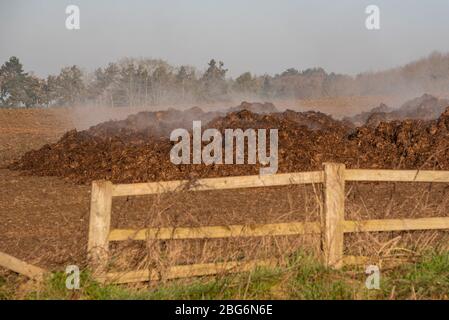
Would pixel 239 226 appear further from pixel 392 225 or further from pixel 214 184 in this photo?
pixel 392 225

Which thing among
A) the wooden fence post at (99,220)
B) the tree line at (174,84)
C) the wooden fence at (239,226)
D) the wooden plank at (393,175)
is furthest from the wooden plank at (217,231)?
the tree line at (174,84)

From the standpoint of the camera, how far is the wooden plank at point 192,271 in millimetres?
6457

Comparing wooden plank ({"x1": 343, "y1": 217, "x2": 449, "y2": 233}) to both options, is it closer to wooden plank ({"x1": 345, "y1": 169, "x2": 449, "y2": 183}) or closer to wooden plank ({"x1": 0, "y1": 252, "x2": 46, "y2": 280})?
wooden plank ({"x1": 345, "y1": 169, "x2": 449, "y2": 183})

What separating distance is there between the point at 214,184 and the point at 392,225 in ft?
6.36

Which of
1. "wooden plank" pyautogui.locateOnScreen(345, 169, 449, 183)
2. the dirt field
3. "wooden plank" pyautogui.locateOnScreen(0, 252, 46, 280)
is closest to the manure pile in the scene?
the dirt field

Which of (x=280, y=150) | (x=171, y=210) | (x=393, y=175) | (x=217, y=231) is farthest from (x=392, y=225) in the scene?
(x=280, y=150)

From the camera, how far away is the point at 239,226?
272 inches

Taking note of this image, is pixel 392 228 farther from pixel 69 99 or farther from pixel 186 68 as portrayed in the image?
pixel 69 99

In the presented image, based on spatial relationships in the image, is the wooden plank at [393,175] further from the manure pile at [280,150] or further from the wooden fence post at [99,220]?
the manure pile at [280,150]

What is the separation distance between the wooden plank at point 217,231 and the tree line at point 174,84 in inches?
1941

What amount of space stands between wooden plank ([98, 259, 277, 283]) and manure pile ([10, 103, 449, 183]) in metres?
9.39

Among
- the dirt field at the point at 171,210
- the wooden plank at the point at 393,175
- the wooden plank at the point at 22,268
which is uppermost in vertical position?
the wooden plank at the point at 393,175

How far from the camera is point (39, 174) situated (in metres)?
18.9

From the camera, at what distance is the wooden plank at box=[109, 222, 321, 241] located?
6.59 meters
